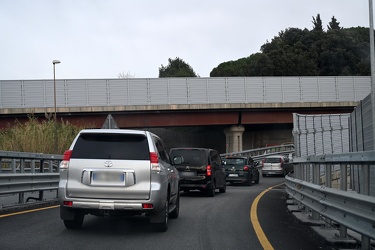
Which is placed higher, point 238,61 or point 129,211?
point 238,61

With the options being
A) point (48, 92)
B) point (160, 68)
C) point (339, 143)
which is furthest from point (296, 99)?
point (160, 68)

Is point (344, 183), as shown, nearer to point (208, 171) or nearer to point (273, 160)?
point (208, 171)

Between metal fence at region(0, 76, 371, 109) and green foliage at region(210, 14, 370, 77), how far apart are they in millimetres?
22625

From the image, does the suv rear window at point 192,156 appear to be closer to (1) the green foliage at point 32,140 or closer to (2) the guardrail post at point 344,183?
(1) the green foliage at point 32,140

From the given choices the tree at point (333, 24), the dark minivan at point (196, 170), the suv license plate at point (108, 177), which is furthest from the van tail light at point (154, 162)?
the tree at point (333, 24)

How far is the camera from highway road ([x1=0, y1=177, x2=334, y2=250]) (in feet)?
25.3

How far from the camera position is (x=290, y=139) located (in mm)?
59469

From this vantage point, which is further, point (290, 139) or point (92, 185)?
point (290, 139)

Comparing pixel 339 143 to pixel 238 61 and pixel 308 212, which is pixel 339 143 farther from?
pixel 238 61

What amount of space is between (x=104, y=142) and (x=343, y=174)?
4.21 metres

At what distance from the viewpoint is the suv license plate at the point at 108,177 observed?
330 inches

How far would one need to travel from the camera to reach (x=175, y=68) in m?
110

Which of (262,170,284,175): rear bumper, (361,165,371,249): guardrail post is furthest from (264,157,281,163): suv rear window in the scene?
(361,165,371,249): guardrail post

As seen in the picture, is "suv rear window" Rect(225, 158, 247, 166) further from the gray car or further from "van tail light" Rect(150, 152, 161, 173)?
"van tail light" Rect(150, 152, 161, 173)
